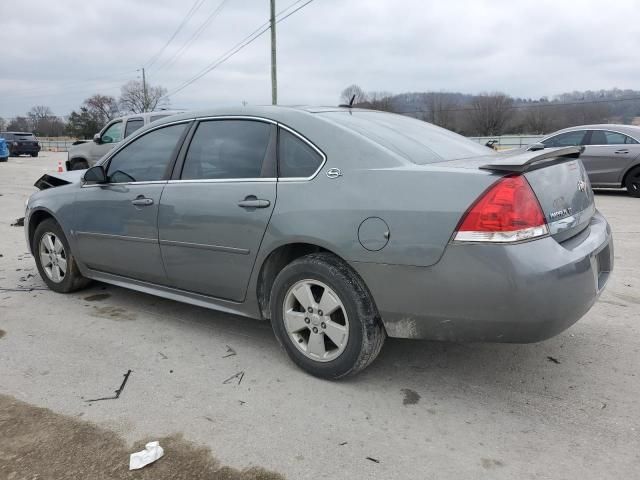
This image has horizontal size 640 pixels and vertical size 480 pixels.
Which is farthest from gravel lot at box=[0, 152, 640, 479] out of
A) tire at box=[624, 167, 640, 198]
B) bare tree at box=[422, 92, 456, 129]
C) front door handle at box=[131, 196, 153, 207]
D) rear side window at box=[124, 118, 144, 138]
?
bare tree at box=[422, 92, 456, 129]

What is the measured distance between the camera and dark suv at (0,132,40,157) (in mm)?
30516

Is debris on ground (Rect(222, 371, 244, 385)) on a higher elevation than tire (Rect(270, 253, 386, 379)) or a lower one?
lower

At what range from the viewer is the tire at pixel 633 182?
1123cm

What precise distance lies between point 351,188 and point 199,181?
49.5 inches

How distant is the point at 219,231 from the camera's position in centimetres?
345

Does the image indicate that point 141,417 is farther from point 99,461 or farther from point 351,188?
point 351,188

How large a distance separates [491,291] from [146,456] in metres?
1.78

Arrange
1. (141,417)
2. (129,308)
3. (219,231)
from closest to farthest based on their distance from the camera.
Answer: (141,417)
(219,231)
(129,308)

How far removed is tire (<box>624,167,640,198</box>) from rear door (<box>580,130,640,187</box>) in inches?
5.8

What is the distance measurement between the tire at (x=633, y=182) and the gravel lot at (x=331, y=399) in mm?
8170

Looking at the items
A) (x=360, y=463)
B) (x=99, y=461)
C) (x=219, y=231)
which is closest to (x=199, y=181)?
(x=219, y=231)

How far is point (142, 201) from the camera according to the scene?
3.96 meters

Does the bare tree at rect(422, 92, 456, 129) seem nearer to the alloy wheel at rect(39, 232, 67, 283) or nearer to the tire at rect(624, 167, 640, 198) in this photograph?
the tire at rect(624, 167, 640, 198)

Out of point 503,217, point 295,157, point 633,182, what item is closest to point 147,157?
point 295,157
